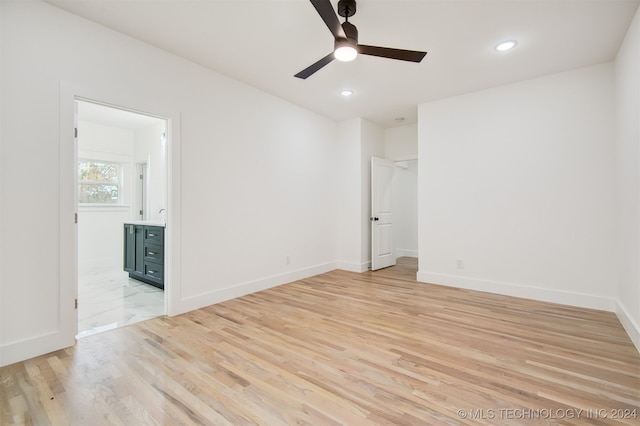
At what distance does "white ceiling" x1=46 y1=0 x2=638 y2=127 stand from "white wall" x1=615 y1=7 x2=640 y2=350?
0.28 m

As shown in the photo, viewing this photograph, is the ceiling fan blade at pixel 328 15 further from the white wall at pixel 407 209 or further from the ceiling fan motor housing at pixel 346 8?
the white wall at pixel 407 209

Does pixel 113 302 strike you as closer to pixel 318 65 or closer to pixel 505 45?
pixel 318 65

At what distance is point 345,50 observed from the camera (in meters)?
2.33

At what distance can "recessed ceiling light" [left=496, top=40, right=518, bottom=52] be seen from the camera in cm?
294

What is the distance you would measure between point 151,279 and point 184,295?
4.59 feet

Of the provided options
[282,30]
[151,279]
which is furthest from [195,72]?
[151,279]

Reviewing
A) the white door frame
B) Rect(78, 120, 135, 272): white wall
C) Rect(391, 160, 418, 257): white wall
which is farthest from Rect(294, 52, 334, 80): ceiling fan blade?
Rect(78, 120, 135, 272): white wall

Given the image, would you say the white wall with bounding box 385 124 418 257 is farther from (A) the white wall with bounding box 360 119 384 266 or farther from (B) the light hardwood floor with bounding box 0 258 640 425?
(B) the light hardwood floor with bounding box 0 258 640 425

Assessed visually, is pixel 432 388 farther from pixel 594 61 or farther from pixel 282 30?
pixel 594 61

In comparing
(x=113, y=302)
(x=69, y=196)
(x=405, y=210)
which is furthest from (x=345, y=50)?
(x=405, y=210)

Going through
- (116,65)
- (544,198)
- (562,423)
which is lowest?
(562,423)

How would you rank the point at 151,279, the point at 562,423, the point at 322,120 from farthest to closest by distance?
the point at 322,120 < the point at 151,279 < the point at 562,423

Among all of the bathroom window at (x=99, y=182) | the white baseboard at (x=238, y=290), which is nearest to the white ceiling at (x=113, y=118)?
the bathroom window at (x=99, y=182)

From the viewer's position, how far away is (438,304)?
3582 millimetres
